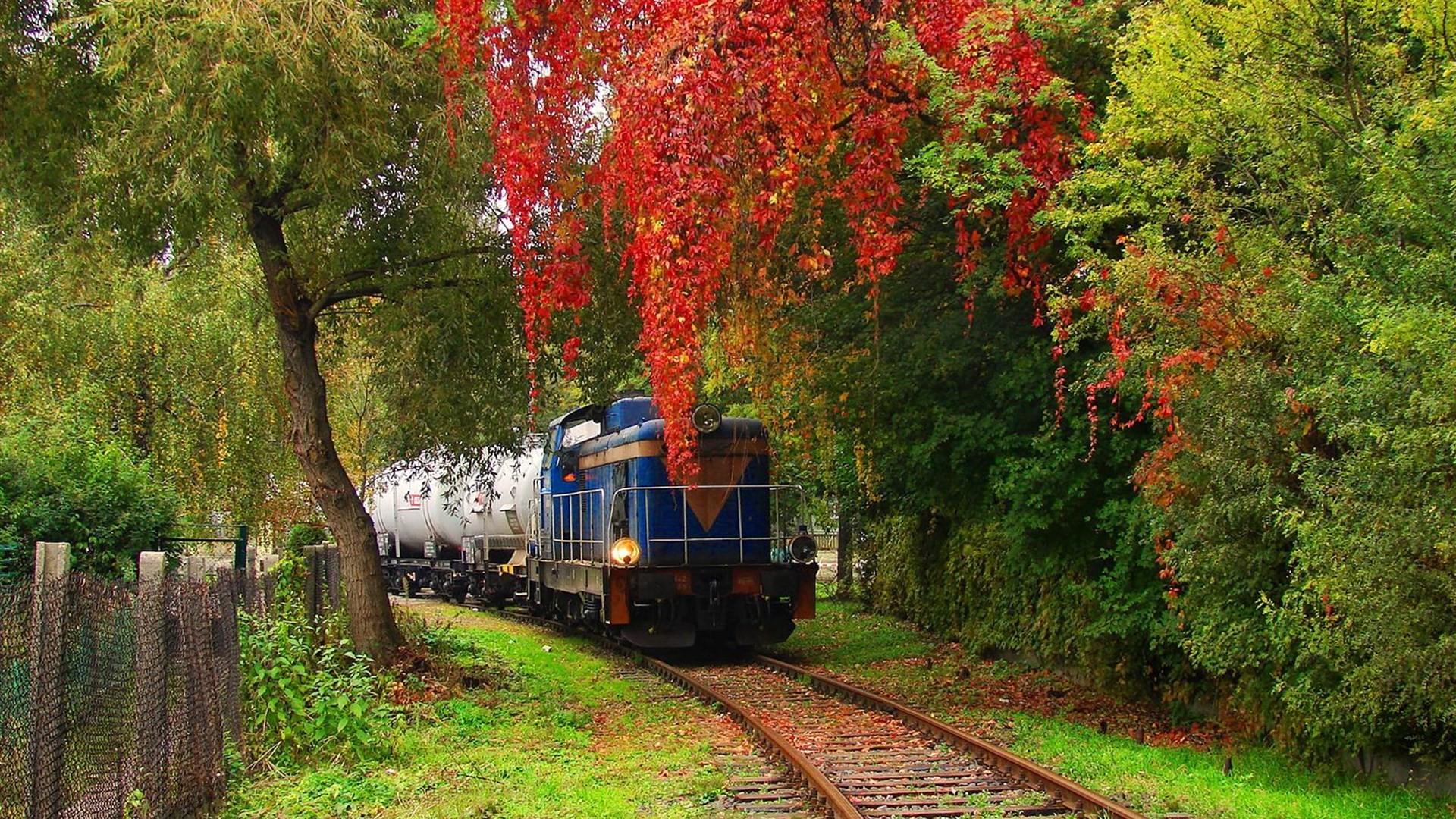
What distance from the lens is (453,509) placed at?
27.4 meters

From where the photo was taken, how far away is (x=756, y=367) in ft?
43.7

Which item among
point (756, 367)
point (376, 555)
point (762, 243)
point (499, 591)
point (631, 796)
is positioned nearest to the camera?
point (631, 796)

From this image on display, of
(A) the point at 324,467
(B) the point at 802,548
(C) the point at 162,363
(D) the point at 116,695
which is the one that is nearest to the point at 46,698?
(D) the point at 116,695

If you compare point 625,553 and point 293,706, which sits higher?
point 625,553

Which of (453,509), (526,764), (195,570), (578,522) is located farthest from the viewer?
(453,509)

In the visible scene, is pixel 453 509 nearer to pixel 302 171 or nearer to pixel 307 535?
pixel 307 535

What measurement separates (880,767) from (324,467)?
301 inches

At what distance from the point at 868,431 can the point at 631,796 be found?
706 centimetres

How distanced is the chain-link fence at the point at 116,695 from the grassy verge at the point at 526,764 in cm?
91

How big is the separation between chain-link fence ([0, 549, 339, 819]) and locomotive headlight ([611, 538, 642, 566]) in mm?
8009

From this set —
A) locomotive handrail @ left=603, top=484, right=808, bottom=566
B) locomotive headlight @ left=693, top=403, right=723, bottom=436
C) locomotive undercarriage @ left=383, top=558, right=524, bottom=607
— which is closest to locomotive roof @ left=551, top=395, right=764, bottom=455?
locomotive headlight @ left=693, top=403, right=723, bottom=436

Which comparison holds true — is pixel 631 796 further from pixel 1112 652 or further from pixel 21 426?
pixel 21 426

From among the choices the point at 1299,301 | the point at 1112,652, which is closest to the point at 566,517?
the point at 1112,652

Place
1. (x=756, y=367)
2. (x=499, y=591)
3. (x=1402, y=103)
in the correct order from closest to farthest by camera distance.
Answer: (x=1402, y=103)
(x=756, y=367)
(x=499, y=591)
